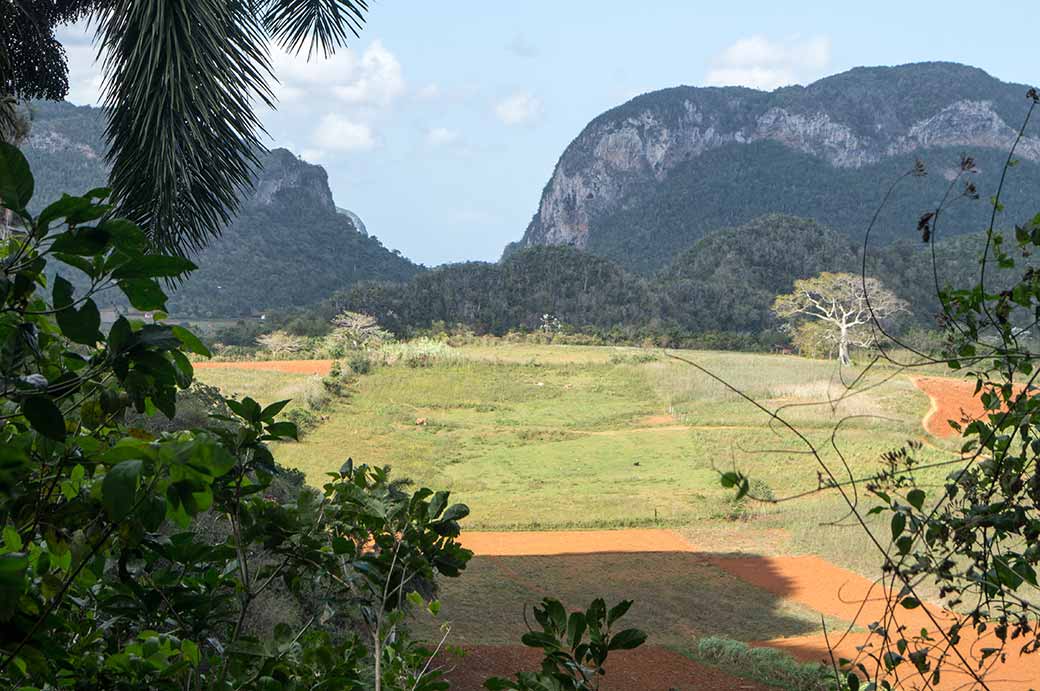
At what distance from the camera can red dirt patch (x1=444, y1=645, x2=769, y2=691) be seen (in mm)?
5789

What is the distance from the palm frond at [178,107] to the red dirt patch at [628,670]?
314 cm

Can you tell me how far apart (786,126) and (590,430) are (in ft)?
153

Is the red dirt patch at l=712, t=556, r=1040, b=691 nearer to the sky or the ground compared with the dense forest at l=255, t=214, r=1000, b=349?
nearer to the ground

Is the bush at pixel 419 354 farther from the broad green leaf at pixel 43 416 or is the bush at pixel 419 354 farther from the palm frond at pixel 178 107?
the broad green leaf at pixel 43 416

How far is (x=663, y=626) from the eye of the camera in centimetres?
961

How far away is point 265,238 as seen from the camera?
151ft

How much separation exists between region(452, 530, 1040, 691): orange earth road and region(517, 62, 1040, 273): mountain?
125 feet

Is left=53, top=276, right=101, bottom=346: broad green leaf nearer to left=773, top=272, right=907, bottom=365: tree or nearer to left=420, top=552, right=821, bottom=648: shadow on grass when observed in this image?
left=420, top=552, right=821, bottom=648: shadow on grass

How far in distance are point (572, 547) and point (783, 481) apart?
21.3ft

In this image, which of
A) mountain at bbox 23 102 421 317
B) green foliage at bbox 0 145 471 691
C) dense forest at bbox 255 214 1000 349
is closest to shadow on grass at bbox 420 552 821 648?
green foliage at bbox 0 145 471 691

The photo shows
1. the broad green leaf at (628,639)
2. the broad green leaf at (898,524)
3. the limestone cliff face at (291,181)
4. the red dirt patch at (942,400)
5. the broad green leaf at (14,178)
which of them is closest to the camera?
the broad green leaf at (14,178)

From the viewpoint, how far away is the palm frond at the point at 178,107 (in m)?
3.73

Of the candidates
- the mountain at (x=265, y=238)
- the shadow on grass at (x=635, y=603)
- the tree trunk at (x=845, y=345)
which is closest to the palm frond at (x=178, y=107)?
the shadow on grass at (x=635, y=603)

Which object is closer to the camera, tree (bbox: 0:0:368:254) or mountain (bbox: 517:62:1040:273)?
tree (bbox: 0:0:368:254)
